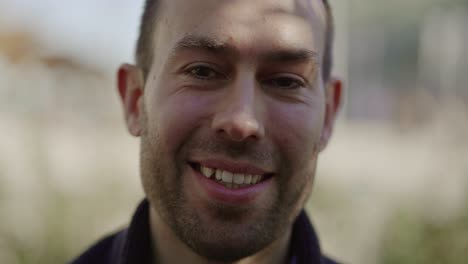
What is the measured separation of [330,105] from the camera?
242cm

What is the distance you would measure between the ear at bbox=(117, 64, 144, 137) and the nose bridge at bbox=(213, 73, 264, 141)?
Answer: 18.0 inches

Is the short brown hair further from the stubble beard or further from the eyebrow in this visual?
the stubble beard

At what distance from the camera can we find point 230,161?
6.24 feet

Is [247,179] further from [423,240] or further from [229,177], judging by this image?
[423,240]

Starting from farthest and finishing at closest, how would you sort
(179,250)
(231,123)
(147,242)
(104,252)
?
(104,252) → (147,242) → (179,250) → (231,123)

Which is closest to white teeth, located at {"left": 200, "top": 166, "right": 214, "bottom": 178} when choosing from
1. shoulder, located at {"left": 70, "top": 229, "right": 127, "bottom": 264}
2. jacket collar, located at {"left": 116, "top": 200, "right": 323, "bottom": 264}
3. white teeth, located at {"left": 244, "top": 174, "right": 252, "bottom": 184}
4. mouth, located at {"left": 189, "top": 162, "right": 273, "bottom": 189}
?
mouth, located at {"left": 189, "top": 162, "right": 273, "bottom": 189}

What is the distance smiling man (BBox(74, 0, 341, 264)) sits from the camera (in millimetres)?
1908

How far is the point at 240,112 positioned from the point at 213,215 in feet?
1.10

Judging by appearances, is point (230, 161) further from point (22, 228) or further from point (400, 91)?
point (400, 91)

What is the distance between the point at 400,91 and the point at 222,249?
9.03m

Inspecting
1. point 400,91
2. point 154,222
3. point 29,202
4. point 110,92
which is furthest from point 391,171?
point 400,91

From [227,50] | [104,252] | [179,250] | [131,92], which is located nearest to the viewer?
[227,50]

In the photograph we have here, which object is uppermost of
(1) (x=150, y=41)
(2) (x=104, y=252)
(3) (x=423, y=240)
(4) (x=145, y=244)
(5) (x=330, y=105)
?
(1) (x=150, y=41)

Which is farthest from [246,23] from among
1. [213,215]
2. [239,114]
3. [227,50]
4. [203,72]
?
[213,215]
